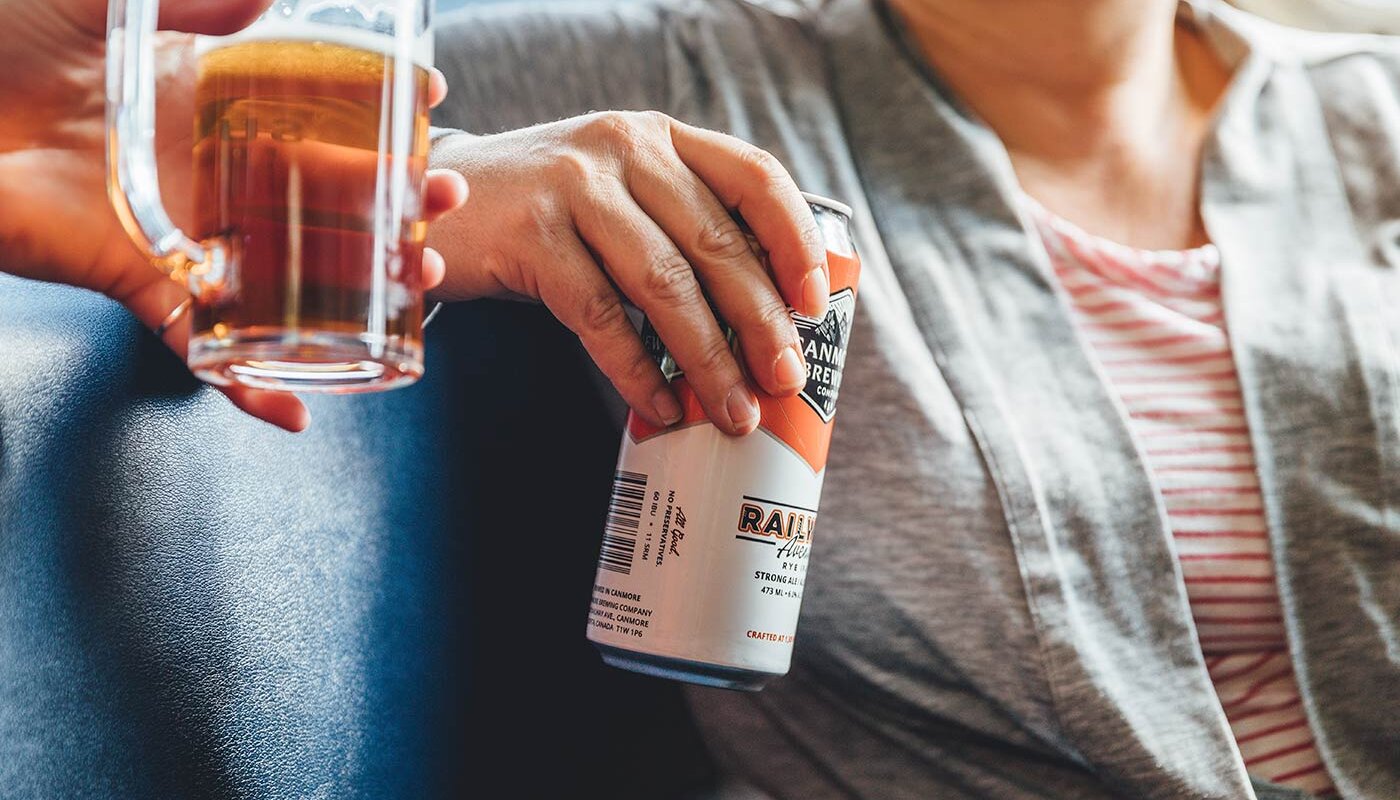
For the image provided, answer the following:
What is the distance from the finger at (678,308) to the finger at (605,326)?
0.02 m

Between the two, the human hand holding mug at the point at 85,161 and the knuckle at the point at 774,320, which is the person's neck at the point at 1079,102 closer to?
the knuckle at the point at 774,320

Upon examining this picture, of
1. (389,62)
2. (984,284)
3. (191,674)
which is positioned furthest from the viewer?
(984,284)

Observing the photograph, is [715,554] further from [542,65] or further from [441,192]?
[542,65]

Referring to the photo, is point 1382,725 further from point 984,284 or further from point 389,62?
point 389,62

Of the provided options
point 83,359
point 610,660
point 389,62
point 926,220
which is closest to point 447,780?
point 610,660

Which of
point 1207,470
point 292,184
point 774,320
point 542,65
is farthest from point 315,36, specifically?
point 1207,470

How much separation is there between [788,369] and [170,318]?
35 centimetres

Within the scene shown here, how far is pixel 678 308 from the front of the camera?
67 centimetres

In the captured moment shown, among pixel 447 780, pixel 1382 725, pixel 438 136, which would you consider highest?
pixel 438 136

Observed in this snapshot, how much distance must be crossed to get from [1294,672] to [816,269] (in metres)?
0.57

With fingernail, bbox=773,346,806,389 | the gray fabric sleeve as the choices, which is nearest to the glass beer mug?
fingernail, bbox=773,346,806,389

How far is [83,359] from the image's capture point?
65 cm

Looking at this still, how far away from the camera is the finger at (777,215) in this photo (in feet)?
2.18

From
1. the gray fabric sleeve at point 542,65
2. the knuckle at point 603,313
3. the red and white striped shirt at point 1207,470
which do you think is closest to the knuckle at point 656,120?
the knuckle at point 603,313
